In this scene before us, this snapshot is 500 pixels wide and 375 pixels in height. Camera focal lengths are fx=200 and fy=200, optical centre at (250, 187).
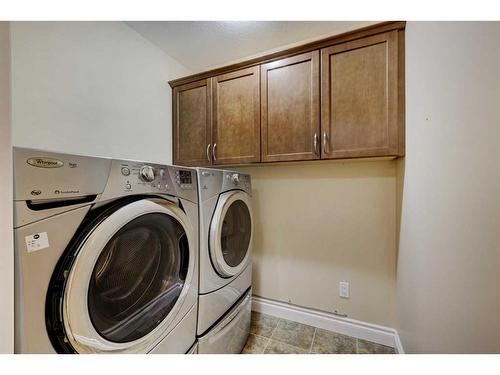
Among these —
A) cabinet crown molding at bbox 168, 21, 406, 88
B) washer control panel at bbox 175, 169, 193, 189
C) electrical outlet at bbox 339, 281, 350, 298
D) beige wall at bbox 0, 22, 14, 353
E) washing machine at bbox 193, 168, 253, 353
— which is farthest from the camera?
electrical outlet at bbox 339, 281, 350, 298

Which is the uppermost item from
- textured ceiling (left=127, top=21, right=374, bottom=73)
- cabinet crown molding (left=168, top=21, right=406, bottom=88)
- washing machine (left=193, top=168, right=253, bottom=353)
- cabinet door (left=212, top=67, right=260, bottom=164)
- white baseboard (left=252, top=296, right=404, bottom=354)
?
textured ceiling (left=127, top=21, right=374, bottom=73)

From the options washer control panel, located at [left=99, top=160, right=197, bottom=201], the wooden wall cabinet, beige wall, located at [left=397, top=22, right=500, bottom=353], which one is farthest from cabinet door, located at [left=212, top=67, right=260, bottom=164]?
beige wall, located at [left=397, top=22, right=500, bottom=353]

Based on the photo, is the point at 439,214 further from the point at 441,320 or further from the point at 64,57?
the point at 64,57

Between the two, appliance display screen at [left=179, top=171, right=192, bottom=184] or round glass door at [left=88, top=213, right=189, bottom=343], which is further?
appliance display screen at [left=179, top=171, right=192, bottom=184]

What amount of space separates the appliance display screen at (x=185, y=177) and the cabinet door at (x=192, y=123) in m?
0.74

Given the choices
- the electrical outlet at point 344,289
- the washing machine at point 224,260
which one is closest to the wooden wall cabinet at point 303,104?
the washing machine at point 224,260

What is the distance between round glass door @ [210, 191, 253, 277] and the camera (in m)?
1.10

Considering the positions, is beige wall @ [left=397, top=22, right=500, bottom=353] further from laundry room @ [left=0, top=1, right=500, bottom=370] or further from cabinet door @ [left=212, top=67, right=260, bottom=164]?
cabinet door @ [left=212, top=67, right=260, bottom=164]

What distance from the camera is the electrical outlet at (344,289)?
62.1 inches

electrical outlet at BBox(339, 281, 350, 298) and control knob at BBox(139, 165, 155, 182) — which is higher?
control knob at BBox(139, 165, 155, 182)

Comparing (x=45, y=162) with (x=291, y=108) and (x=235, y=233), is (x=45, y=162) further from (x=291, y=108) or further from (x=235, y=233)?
(x=291, y=108)

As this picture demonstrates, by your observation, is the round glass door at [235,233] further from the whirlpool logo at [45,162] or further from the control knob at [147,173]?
the whirlpool logo at [45,162]
